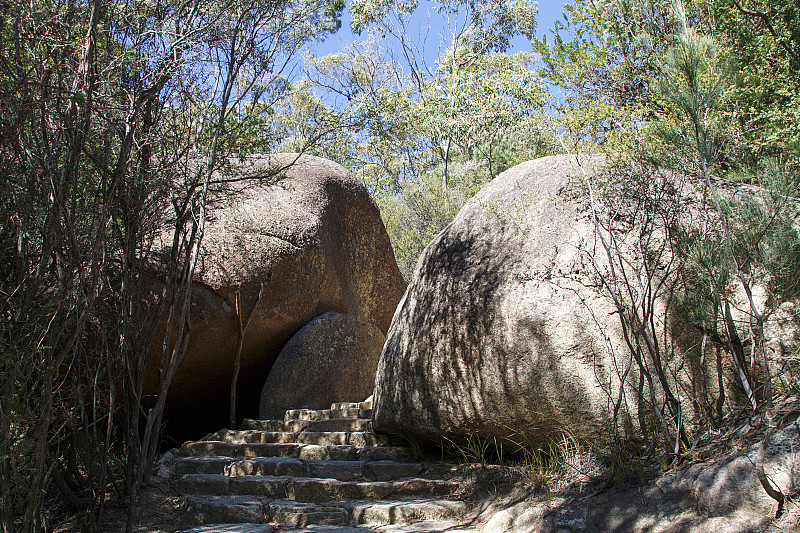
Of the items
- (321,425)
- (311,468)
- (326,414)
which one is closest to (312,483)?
(311,468)

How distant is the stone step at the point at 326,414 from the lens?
264 inches

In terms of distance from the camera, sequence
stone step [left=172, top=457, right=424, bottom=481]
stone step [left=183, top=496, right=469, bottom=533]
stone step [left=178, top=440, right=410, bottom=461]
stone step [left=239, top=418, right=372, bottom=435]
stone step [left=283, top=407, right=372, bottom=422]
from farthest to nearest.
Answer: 1. stone step [left=283, top=407, right=372, bottom=422]
2. stone step [left=239, top=418, right=372, bottom=435]
3. stone step [left=178, top=440, right=410, bottom=461]
4. stone step [left=172, top=457, right=424, bottom=481]
5. stone step [left=183, top=496, right=469, bottom=533]

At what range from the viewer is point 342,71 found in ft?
68.8

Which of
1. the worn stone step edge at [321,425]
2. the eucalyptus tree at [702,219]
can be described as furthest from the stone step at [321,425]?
the eucalyptus tree at [702,219]

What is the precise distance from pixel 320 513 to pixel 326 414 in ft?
7.79

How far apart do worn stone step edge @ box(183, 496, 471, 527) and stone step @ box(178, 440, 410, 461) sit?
967mm

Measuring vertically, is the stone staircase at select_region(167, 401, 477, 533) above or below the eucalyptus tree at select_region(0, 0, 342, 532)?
below

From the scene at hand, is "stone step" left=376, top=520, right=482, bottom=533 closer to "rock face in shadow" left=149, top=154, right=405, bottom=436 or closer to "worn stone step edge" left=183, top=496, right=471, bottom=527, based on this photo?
"worn stone step edge" left=183, top=496, right=471, bottom=527

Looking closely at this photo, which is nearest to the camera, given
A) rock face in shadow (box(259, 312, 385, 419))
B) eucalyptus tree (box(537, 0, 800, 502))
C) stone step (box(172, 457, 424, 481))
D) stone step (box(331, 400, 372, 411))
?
eucalyptus tree (box(537, 0, 800, 502))

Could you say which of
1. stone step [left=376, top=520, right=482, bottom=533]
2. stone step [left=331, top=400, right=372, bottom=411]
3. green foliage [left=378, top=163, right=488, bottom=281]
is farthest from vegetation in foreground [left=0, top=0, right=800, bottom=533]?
green foliage [left=378, top=163, right=488, bottom=281]

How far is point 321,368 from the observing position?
7.53 m

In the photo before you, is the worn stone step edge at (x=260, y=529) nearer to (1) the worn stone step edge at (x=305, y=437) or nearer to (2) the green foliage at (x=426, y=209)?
(1) the worn stone step edge at (x=305, y=437)

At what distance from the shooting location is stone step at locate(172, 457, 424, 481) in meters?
5.11

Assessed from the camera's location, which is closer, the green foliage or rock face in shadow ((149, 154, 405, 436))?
rock face in shadow ((149, 154, 405, 436))
